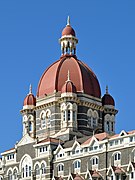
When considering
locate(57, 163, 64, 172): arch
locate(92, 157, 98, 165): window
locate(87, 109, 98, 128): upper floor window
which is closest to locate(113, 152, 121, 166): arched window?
locate(92, 157, 98, 165): window

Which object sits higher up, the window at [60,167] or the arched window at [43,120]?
the arched window at [43,120]

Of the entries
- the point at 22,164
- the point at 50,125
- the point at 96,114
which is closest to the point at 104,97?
the point at 96,114

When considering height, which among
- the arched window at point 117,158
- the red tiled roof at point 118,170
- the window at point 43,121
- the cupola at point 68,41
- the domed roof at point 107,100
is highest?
the cupola at point 68,41

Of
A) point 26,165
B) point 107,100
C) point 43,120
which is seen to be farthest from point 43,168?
point 107,100

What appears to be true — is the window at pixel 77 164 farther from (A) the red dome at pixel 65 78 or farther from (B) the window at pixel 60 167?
(A) the red dome at pixel 65 78

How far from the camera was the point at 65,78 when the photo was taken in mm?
108062

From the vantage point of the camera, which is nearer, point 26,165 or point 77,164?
point 77,164

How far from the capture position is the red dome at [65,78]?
10769cm

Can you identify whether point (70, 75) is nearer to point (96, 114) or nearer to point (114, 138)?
point (96, 114)

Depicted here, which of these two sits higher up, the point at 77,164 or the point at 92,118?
the point at 92,118

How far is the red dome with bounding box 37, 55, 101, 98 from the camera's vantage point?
10769 cm

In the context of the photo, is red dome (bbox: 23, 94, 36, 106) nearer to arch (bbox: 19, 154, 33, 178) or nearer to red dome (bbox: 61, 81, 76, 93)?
red dome (bbox: 61, 81, 76, 93)

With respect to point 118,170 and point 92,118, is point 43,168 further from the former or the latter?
point 118,170

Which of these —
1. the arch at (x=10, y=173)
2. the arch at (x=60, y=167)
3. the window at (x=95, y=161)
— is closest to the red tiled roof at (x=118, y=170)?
the window at (x=95, y=161)
